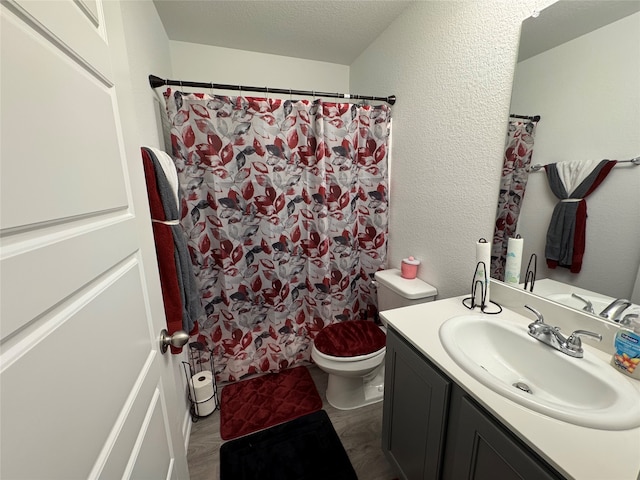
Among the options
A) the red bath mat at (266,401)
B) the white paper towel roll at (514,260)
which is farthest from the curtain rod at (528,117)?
the red bath mat at (266,401)

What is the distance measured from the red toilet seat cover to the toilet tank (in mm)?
201

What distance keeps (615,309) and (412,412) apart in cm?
77

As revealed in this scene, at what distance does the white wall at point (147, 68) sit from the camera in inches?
43.2

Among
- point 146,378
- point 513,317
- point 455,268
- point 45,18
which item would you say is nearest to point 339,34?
point 455,268

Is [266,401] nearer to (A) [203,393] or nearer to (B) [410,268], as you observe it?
(A) [203,393]

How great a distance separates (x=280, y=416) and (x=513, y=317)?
4.63 feet

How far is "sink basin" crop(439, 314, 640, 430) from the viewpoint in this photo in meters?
0.65

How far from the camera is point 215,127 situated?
1568 mm

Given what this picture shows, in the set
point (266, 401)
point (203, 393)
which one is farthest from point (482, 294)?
point (203, 393)

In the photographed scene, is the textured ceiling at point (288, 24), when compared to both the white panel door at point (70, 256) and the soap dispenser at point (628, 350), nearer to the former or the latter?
the soap dispenser at point (628, 350)

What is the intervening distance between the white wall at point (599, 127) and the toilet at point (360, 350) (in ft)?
2.27

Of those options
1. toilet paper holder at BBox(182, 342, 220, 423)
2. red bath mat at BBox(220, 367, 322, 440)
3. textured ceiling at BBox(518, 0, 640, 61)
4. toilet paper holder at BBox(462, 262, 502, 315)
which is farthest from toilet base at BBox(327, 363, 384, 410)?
textured ceiling at BBox(518, 0, 640, 61)

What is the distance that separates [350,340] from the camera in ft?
5.36

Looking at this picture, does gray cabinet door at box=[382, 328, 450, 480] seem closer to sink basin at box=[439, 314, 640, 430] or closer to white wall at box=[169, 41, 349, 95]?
sink basin at box=[439, 314, 640, 430]
